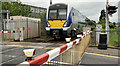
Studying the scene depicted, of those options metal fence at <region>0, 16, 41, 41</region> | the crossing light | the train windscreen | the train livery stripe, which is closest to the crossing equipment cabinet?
the crossing light

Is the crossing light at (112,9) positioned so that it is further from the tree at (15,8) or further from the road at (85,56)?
the tree at (15,8)

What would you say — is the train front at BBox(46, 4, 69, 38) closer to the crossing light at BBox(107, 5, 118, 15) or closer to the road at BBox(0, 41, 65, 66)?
the crossing light at BBox(107, 5, 118, 15)

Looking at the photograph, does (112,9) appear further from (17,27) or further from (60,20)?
(17,27)

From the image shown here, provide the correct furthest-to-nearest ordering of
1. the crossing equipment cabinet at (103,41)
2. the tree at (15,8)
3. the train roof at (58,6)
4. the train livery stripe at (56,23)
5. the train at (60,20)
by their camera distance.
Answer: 1. the tree at (15,8)
2. the train roof at (58,6)
3. the train livery stripe at (56,23)
4. the train at (60,20)
5. the crossing equipment cabinet at (103,41)

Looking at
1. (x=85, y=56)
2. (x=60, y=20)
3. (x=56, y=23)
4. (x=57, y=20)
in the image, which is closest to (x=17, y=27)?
(x=56, y=23)

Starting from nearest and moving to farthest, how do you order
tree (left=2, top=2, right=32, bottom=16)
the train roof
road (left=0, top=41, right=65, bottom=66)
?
road (left=0, top=41, right=65, bottom=66), the train roof, tree (left=2, top=2, right=32, bottom=16)

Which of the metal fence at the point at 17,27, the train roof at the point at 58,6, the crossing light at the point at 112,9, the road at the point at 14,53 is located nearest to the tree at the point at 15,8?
the metal fence at the point at 17,27

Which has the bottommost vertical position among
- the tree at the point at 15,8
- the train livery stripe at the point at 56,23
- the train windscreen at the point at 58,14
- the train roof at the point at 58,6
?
the train livery stripe at the point at 56,23

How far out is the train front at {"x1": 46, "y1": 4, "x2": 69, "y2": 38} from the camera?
1411 cm

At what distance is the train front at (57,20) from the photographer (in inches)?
556

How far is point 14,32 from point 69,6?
22.4 feet

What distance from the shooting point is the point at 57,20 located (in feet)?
47.2

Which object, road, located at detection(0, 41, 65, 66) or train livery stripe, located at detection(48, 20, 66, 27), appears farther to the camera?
train livery stripe, located at detection(48, 20, 66, 27)

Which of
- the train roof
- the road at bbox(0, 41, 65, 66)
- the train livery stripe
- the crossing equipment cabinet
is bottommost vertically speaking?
the road at bbox(0, 41, 65, 66)
